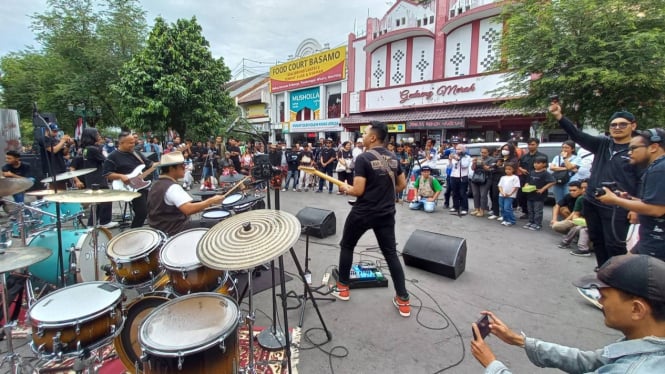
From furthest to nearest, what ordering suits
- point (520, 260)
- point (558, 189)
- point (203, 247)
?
point (558, 189)
point (520, 260)
point (203, 247)

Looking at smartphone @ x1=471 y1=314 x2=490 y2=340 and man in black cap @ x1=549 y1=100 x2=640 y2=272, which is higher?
man in black cap @ x1=549 y1=100 x2=640 y2=272

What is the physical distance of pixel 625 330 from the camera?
1.33m

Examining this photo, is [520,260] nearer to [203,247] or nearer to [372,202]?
[372,202]

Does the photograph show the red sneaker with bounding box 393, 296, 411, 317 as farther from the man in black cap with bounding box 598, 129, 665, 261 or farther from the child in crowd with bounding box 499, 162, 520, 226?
the child in crowd with bounding box 499, 162, 520, 226

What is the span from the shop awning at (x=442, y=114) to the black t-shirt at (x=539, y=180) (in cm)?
701

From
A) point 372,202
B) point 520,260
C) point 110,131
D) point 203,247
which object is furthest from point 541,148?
point 110,131

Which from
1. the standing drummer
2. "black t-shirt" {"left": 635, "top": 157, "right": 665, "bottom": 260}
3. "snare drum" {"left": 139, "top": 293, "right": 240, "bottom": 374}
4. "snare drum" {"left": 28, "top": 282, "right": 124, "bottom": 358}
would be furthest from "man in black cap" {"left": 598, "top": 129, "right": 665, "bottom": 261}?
"snare drum" {"left": 28, "top": 282, "right": 124, "bottom": 358}

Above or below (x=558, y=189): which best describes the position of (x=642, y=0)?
above

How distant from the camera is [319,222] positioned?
6.34 meters

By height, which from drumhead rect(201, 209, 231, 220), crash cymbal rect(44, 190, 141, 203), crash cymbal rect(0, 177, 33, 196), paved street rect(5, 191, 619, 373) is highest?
crash cymbal rect(0, 177, 33, 196)

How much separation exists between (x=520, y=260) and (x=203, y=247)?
5.10 metres

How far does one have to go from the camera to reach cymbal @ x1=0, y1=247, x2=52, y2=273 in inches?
90.5

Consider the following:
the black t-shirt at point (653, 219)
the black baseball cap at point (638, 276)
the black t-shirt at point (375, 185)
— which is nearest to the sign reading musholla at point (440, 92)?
the black t-shirt at point (375, 185)

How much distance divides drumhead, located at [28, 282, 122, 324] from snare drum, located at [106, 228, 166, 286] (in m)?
0.45
